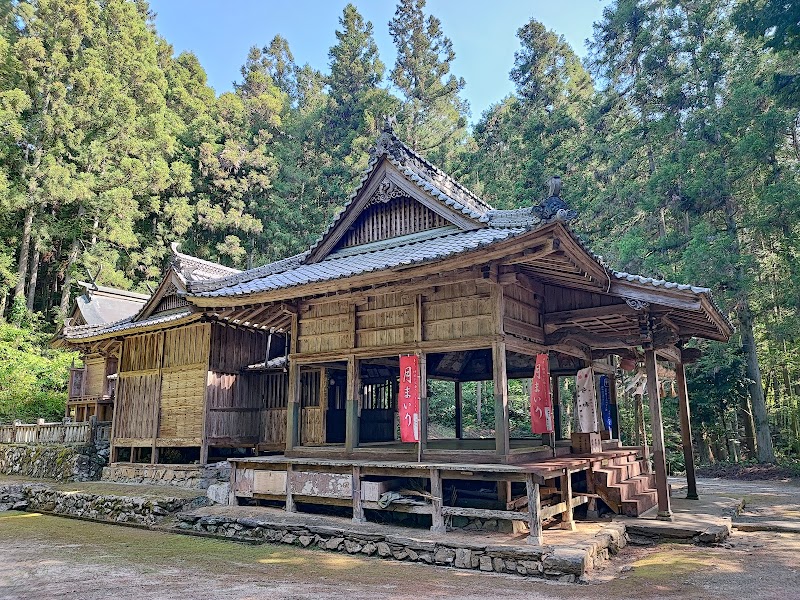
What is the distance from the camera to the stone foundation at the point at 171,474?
16.3 m

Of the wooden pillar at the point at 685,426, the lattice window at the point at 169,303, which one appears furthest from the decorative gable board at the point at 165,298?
the wooden pillar at the point at 685,426

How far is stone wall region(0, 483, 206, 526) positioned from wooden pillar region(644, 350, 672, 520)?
10391 mm

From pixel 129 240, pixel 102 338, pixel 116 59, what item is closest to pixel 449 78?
pixel 116 59

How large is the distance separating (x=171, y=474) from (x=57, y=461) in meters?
5.90

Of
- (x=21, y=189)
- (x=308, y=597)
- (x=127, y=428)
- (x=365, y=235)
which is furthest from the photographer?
(x=21, y=189)

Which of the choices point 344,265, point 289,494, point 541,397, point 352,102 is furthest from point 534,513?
point 352,102

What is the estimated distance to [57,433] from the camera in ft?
69.8

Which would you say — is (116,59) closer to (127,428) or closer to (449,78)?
A: (449,78)

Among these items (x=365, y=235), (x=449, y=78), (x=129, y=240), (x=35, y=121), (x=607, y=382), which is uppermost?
(x=449, y=78)

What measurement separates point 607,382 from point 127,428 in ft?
51.9

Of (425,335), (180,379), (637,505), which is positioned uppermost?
(425,335)

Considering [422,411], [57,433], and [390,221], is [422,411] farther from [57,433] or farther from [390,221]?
[57,433]

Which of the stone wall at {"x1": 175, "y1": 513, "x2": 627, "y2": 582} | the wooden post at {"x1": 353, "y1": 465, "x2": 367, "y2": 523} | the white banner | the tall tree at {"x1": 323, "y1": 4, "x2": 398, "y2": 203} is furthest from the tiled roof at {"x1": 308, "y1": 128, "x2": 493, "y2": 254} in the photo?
the tall tree at {"x1": 323, "y1": 4, "x2": 398, "y2": 203}

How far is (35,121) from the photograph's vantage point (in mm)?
33594
